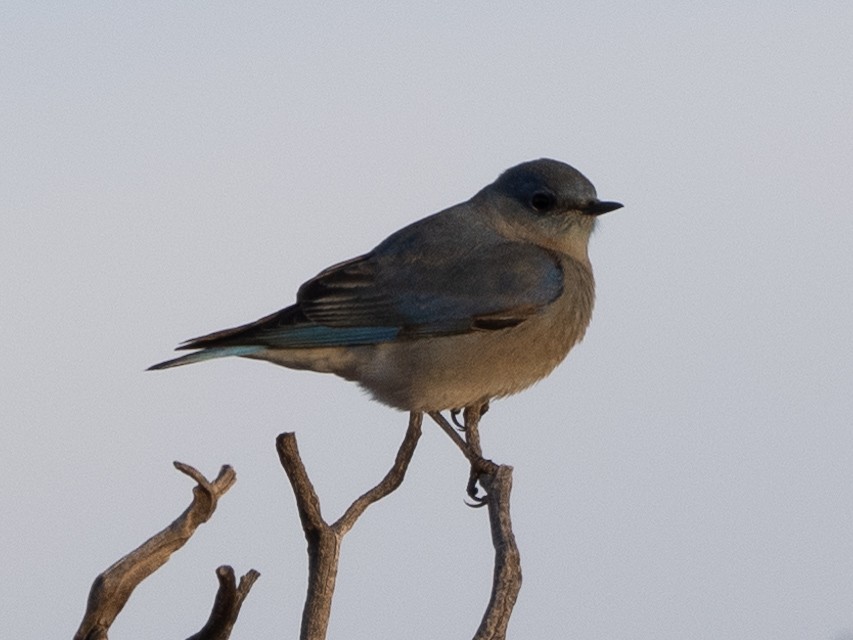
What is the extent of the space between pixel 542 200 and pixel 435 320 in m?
1.36

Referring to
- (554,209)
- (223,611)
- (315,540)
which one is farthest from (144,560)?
(554,209)

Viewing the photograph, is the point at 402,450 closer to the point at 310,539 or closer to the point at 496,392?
the point at 310,539

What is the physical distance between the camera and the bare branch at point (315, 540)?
15.1 feet

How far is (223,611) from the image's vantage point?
438 cm

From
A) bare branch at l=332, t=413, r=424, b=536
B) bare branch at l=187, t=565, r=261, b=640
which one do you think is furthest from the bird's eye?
bare branch at l=187, t=565, r=261, b=640

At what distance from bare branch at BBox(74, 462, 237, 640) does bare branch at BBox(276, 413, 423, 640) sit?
0.37m

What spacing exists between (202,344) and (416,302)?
1.33 meters

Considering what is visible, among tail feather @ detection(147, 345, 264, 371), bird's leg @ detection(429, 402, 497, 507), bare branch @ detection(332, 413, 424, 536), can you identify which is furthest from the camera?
bird's leg @ detection(429, 402, 497, 507)

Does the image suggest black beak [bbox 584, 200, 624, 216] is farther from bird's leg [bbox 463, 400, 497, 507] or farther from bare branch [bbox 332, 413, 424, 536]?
bare branch [bbox 332, 413, 424, 536]

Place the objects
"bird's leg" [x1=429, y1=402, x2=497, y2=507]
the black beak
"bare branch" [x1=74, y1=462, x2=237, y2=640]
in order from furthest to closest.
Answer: the black beak
"bird's leg" [x1=429, y1=402, x2=497, y2=507]
"bare branch" [x1=74, y1=462, x2=237, y2=640]

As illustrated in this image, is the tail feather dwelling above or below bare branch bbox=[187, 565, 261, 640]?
above

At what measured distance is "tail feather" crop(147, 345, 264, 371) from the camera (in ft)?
22.6

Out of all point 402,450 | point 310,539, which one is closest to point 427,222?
point 402,450

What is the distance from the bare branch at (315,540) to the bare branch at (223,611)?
0.28m
